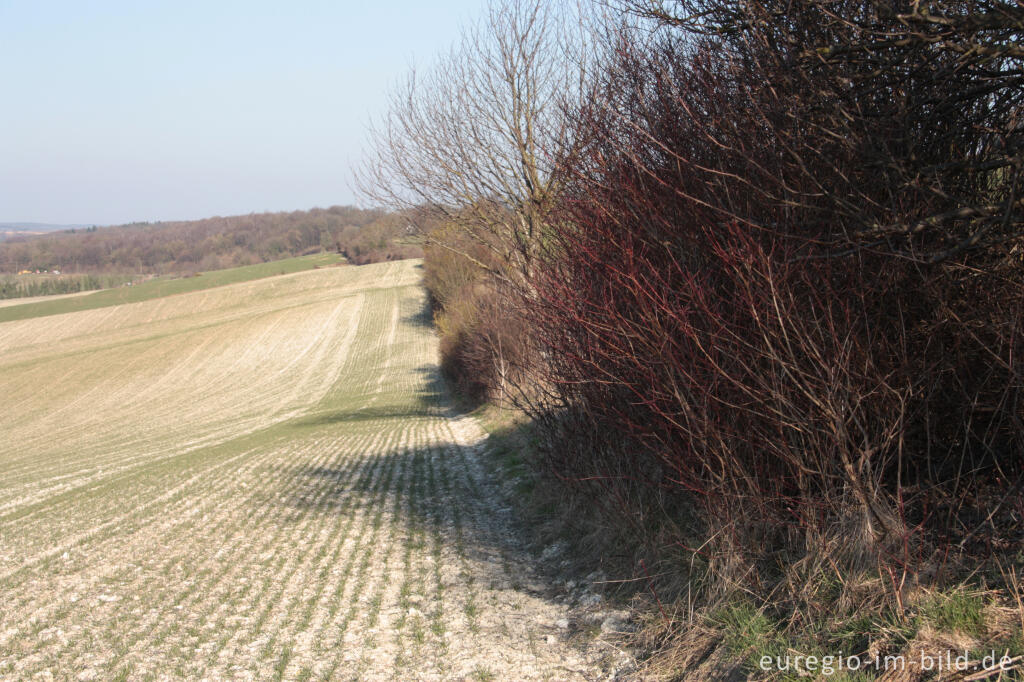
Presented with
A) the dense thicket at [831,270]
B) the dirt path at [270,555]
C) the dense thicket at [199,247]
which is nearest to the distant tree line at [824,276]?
the dense thicket at [831,270]

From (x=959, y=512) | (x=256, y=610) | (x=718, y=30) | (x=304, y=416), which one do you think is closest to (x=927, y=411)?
(x=959, y=512)

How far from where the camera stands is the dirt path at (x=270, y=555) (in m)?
6.23

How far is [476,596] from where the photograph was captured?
23.5 ft

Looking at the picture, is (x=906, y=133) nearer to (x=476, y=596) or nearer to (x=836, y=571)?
(x=836, y=571)

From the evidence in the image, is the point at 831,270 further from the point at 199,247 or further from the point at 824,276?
the point at 199,247

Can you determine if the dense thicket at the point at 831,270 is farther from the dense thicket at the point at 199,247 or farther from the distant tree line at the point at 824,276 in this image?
the dense thicket at the point at 199,247

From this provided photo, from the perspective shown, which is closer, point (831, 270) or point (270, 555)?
point (831, 270)

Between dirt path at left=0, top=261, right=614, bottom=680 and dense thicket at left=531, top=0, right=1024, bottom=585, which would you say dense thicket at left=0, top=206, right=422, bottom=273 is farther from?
dense thicket at left=531, top=0, right=1024, bottom=585

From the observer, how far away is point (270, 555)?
9492mm

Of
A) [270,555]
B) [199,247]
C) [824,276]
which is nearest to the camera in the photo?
[824,276]

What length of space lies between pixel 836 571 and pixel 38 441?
3280cm

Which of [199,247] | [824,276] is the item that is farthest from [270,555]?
[199,247]

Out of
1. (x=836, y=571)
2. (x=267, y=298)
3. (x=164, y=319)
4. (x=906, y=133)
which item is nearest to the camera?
(x=906, y=133)

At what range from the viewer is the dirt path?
6.23 meters
